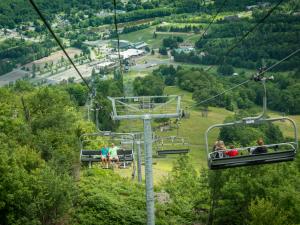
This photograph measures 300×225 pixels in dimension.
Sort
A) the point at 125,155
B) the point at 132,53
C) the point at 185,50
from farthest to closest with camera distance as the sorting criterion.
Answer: the point at 132,53, the point at 185,50, the point at 125,155

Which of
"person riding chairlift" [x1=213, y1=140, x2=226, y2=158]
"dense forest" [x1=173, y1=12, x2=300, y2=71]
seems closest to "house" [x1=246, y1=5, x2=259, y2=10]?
"dense forest" [x1=173, y1=12, x2=300, y2=71]

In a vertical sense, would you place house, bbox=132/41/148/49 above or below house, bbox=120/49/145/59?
above

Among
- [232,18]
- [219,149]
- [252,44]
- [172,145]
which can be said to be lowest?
[172,145]

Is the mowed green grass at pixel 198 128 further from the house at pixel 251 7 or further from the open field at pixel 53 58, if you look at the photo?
the house at pixel 251 7

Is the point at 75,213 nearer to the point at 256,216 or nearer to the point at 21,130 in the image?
the point at 256,216

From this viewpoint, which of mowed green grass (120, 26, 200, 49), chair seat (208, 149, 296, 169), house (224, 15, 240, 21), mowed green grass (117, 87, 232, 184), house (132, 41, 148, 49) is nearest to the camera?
chair seat (208, 149, 296, 169)

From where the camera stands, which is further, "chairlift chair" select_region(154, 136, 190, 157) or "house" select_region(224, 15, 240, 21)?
"house" select_region(224, 15, 240, 21)

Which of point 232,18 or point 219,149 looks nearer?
point 219,149

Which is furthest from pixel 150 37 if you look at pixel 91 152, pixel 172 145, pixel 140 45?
pixel 91 152

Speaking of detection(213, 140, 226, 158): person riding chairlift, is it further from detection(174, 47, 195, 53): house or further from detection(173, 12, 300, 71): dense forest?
detection(174, 47, 195, 53): house

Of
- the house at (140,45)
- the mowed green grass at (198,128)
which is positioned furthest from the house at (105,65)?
the mowed green grass at (198,128)

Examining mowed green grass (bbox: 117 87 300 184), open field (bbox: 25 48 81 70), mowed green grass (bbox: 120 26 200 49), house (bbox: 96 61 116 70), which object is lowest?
mowed green grass (bbox: 117 87 300 184)

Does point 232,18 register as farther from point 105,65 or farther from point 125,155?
point 125,155
